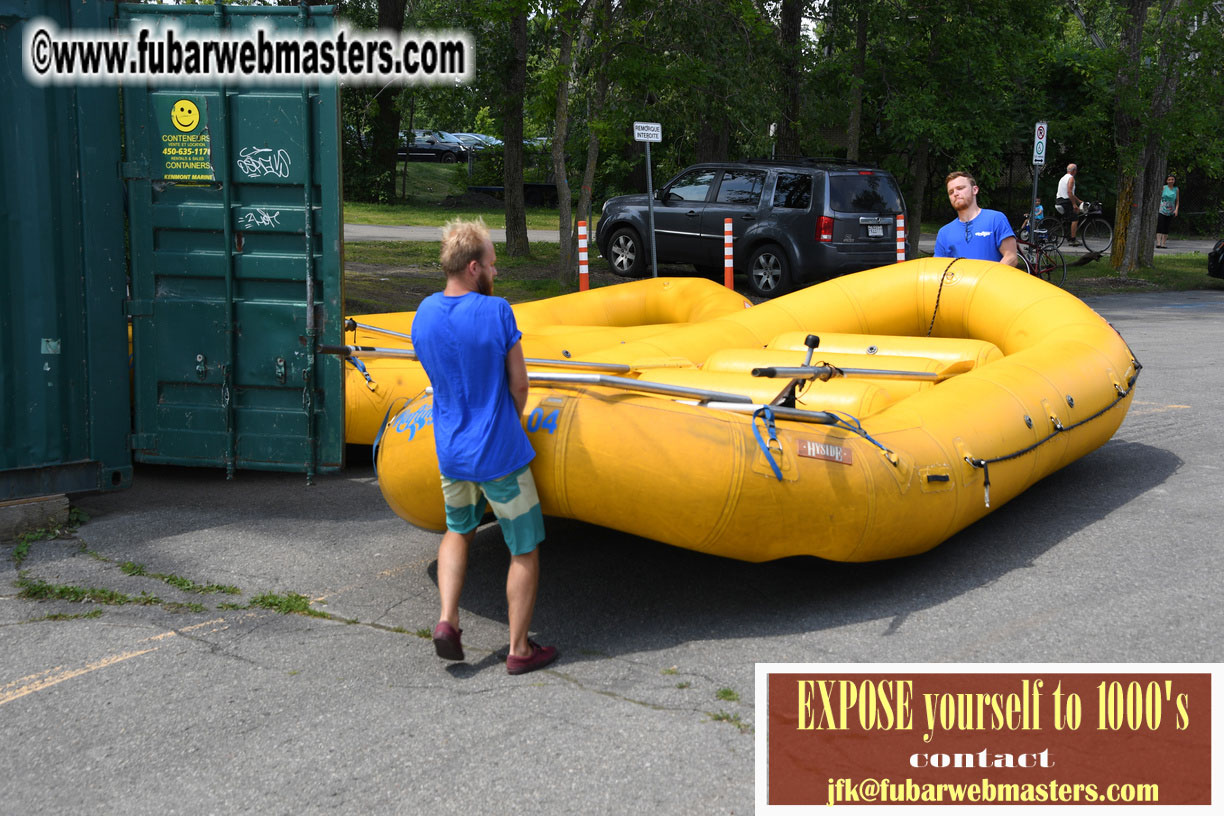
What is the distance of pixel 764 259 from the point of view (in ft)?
56.0

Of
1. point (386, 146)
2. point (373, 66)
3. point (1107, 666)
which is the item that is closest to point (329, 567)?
point (1107, 666)

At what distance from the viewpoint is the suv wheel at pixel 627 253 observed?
18562 millimetres

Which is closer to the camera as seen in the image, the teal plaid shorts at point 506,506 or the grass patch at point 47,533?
the teal plaid shorts at point 506,506

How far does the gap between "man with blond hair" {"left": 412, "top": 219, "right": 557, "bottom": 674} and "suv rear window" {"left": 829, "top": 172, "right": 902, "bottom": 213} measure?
494 inches

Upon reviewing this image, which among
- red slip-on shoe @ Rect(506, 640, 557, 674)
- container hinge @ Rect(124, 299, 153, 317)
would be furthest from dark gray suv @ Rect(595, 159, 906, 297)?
red slip-on shoe @ Rect(506, 640, 557, 674)

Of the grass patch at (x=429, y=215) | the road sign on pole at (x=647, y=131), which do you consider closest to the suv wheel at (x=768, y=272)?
the road sign on pole at (x=647, y=131)

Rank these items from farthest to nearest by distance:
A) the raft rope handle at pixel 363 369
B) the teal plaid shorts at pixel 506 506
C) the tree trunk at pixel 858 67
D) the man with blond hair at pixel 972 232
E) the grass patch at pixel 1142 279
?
the grass patch at pixel 1142 279, the tree trunk at pixel 858 67, the man with blond hair at pixel 972 232, the raft rope handle at pixel 363 369, the teal plaid shorts at pixel 506 506

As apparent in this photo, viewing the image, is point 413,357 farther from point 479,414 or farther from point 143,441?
point 143,441

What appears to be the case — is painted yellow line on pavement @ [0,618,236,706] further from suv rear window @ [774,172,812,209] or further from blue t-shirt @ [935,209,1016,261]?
suv rear window @ [774,172,812,209]

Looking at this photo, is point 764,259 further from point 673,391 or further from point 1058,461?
point 673,391

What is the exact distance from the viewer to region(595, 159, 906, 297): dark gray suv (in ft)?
54.4

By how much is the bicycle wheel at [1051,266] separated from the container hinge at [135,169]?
16.4 m

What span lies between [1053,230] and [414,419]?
747 inches

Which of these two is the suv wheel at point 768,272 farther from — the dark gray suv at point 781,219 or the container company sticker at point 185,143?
the container company sticker at point 185,143
